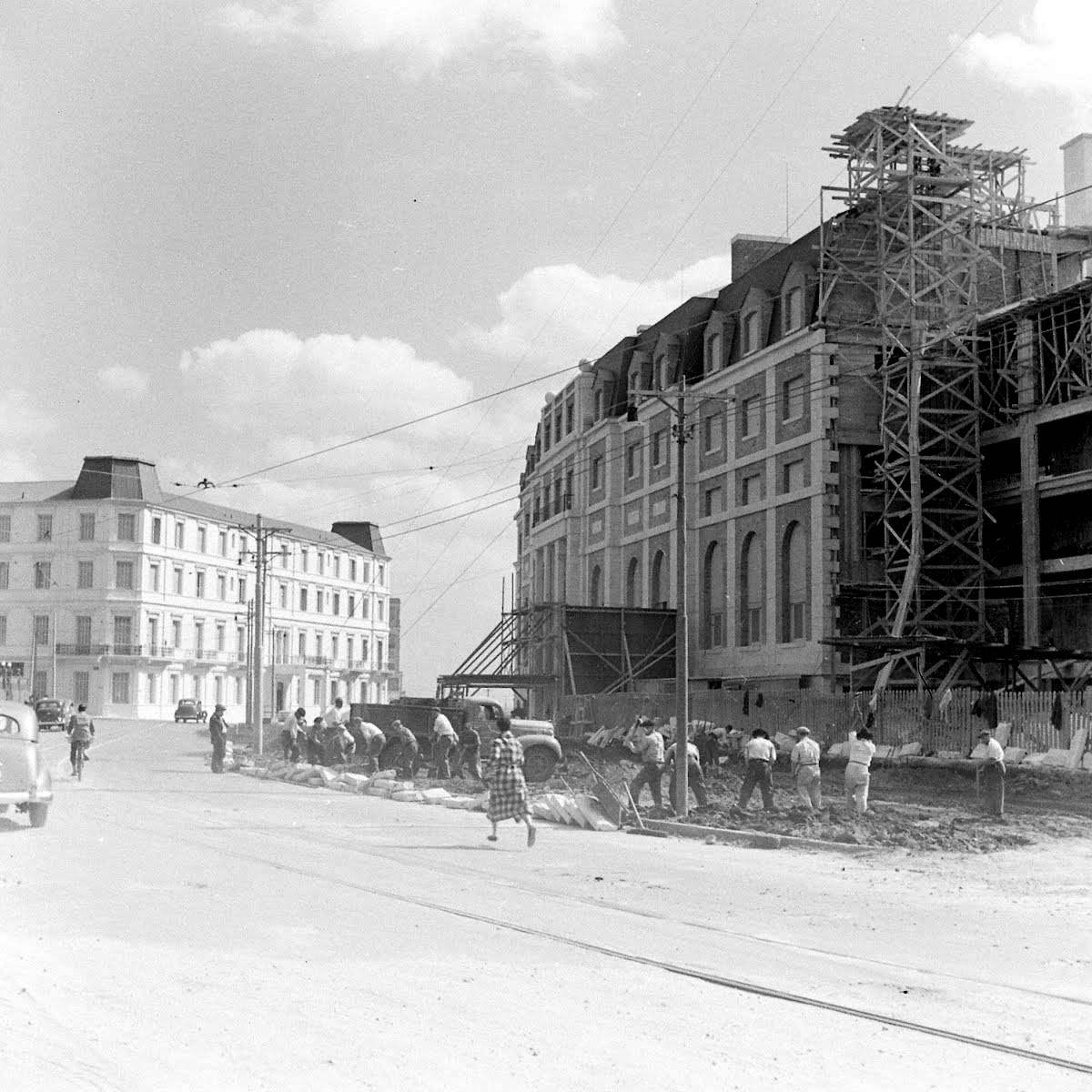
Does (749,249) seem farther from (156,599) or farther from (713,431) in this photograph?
(156,599)

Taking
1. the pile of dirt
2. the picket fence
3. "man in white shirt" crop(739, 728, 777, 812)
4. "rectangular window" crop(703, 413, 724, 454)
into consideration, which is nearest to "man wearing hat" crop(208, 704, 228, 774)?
the pile of dirt

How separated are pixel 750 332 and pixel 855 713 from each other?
58.8 feet

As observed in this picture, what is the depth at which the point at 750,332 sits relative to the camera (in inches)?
1945

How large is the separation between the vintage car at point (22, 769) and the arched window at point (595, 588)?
139ft

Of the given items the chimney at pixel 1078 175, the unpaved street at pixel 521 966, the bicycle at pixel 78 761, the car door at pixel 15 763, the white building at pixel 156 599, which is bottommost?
the unpaved street at pixel 521 966

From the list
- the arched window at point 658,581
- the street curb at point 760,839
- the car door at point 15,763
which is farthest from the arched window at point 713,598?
the car door at point 15,763

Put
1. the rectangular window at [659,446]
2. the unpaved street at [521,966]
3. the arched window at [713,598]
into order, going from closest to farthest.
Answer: the unpaved street at [521,966]
the arched window at [713,598]
the rectangular window at [659,446]

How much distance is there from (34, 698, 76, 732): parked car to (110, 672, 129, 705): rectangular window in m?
8.82

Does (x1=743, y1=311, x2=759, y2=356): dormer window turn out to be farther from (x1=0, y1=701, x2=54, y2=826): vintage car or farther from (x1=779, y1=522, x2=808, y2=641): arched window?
(x1=0, y1=701, x2=54, y2=826): vintage car

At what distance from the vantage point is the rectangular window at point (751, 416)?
157ft

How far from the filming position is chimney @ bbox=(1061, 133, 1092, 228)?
44.0 meters

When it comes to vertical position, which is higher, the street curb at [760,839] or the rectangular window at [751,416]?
the rectangular window at [751,416]

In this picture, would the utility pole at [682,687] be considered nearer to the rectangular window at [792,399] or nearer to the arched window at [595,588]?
the rectangular window at [792,399]

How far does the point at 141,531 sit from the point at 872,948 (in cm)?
3242
